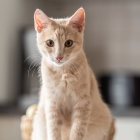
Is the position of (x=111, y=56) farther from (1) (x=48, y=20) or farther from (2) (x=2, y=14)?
(1) (x=48, y=20)

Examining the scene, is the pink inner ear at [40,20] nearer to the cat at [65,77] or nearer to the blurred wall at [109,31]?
the cat at [65,77]

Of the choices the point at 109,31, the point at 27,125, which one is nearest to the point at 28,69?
the point at 109,31

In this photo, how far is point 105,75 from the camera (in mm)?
3096

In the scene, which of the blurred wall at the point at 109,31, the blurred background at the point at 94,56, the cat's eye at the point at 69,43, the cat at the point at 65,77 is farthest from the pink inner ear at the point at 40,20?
the blurred wall at the point at 109,31

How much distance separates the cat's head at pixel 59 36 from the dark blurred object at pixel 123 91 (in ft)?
5.91

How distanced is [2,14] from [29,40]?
36 cm

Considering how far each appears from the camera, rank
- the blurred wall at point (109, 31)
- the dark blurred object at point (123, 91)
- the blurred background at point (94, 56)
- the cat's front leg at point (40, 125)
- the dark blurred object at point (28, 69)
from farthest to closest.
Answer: the blurred wall at point (109, 31) < the dark blurred object at point (123, 91) < the dark blurred object at point (28, 69) < the blurred background at point (94, 56) < the cat's front leg at point (40, 125)

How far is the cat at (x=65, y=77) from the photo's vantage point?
3.00 ft

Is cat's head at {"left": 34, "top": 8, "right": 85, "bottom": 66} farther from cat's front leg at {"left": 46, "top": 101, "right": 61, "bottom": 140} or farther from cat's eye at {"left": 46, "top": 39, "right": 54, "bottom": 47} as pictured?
cat's front leg at {"left": 46, "top": 101, "right": 61, "bottom": 140}

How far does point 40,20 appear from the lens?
3.06ft

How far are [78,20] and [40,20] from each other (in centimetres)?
13

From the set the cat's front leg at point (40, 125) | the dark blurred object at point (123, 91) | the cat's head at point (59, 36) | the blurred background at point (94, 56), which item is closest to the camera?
the cat's head at point (59, 36)

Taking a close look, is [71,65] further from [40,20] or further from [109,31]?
[109,31]

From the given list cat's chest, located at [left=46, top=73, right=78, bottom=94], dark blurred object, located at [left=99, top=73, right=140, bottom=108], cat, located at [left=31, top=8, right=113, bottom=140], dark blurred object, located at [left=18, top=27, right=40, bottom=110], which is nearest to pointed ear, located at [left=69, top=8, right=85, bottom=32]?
cat, located at [left=31, top=8, right=113, bottom=140]
